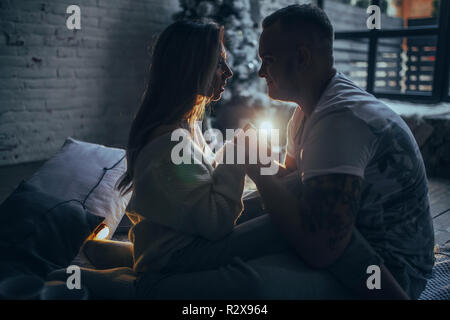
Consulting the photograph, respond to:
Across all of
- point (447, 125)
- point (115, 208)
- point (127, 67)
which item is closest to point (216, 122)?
point (127, 67)

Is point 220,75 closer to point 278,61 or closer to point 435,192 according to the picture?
point 278,61

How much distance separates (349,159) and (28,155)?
319 cm

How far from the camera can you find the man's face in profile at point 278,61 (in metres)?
1.13

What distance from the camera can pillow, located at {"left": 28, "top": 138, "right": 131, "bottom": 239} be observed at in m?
1.63

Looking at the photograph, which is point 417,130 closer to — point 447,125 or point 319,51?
point 447,125

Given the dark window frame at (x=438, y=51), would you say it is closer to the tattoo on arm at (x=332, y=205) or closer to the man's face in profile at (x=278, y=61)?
the man's face in profile at (x=278, y=61)

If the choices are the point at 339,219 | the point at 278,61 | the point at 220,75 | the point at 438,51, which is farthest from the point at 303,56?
the point at 438,51

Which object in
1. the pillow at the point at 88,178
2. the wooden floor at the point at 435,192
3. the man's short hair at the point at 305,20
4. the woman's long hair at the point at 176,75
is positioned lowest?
the wooden floor at the point at 435,192

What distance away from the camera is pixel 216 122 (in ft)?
13.3

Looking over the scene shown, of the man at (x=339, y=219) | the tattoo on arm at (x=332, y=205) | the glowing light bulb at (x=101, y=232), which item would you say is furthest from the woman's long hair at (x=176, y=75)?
the glowing light bulb at (x=101, y=232)

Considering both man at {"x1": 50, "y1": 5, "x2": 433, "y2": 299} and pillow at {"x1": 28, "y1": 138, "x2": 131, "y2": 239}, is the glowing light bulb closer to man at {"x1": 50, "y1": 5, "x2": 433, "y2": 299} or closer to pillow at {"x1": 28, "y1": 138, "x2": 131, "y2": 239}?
pillow at {"x1": 28, "y1": 138, "x2": 131, "y2": 239}

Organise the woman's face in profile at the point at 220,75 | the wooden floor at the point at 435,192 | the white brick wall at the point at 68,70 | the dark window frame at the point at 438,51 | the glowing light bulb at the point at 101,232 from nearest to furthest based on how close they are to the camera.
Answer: the woman's face in profile at the point at 220,75, the glowing light bulb at the point at 101,232, the wooden floor at the point at 435,192, the white brick wall at the point at 68,70, the dark window frame at the point at 438,51

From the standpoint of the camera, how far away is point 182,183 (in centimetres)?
103

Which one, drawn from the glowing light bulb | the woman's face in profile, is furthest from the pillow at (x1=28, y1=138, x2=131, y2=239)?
the woman's face in profile
